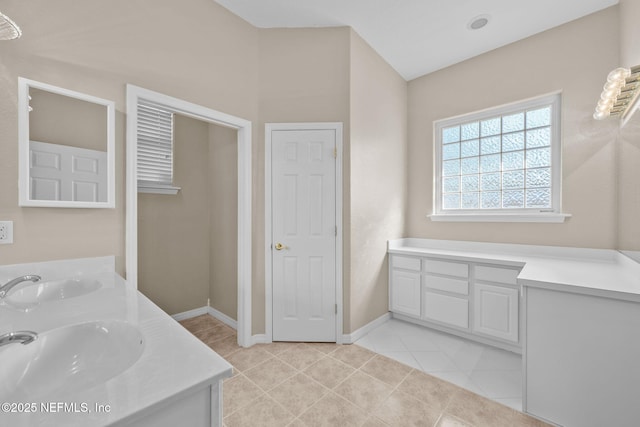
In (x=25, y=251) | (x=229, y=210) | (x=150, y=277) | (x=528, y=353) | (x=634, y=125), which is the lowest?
(x=528, y=353)

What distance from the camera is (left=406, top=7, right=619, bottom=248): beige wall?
2.19 meters

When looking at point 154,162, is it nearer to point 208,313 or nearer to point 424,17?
point 208,313

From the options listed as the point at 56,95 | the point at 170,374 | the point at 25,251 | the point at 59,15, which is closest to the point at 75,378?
the point at 170,374

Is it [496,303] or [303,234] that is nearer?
[496,303]

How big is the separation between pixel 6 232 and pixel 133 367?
4.25 feet

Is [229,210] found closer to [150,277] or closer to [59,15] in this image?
[150,277]

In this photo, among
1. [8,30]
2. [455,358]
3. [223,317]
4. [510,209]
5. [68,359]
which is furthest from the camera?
[223,317]

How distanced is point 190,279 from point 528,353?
310 centimetres

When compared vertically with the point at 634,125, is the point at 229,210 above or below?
below

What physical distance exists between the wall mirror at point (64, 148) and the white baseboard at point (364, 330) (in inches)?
83.3

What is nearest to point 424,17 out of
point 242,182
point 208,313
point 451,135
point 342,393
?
point 451,135

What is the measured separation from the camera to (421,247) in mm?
3201

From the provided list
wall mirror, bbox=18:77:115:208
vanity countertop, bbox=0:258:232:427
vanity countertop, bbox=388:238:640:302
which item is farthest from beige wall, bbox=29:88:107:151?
vanity countertop, bbox=388:238:640:302

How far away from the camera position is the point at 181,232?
295 cm
